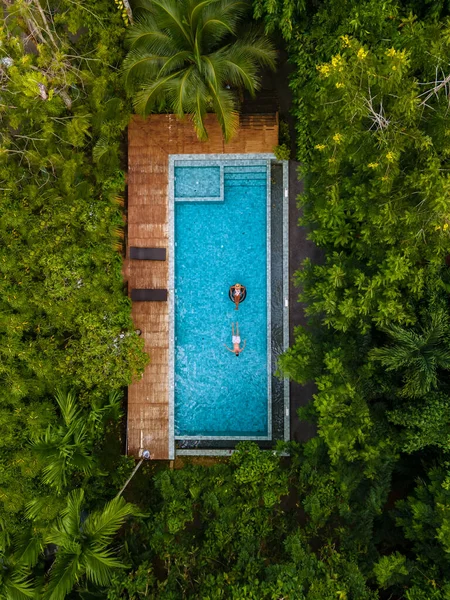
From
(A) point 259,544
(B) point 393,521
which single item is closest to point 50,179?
(A) point 259,544

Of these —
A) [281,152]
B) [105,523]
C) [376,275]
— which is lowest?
[105,523]

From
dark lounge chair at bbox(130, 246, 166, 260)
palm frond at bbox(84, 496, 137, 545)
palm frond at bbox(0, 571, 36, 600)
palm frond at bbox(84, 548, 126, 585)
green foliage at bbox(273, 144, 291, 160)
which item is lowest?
palm frond at bbox(0, 571, 36, 600)

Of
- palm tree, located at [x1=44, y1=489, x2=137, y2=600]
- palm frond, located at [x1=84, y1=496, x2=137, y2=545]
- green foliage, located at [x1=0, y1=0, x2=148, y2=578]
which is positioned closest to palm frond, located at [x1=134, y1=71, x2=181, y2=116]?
green foliage, located at [x1=0, y1=0, x2=148, y2=578]

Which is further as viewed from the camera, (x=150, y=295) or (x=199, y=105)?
(x=150, y=295)

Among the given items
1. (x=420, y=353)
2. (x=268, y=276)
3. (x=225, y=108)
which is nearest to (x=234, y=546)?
(x=420, y=353)

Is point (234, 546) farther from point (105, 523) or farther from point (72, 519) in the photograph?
point (72, 519)

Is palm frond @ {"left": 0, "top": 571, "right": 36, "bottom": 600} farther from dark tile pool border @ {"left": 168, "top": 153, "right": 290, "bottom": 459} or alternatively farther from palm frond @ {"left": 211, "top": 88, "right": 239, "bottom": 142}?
palm frond @ {"left": 211, "top": 88, "right": 239, "bottom": 142}

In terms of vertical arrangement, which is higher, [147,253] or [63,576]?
[147,253]

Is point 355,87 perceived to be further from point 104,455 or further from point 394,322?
point 104,455
